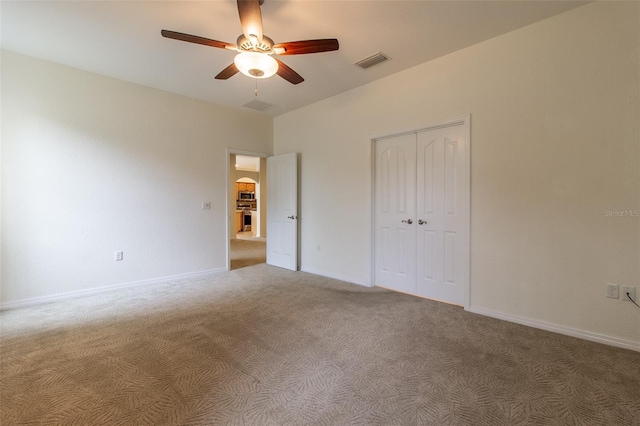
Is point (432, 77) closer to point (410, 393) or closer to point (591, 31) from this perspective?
point (591, 31)

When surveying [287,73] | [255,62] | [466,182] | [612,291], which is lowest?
[612,291]

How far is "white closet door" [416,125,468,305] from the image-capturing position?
10.3 feet

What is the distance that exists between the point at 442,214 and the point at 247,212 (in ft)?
29.4

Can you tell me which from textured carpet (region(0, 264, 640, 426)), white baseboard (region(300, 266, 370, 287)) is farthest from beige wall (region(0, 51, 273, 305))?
white baseboard (region(300, 266, 370, 287))

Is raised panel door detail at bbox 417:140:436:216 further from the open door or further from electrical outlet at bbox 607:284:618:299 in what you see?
the open door

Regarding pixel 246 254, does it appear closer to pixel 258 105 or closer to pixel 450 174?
pixel 258 105

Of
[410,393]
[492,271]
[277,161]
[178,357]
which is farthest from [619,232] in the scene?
[277,161]

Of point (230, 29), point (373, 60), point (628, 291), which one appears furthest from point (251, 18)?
point (628, 291)

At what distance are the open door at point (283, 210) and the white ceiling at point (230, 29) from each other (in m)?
1.80

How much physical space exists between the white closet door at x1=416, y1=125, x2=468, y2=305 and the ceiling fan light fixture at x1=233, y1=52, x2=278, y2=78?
2070 mm

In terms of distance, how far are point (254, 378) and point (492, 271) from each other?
249 cm

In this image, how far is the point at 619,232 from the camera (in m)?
2.27

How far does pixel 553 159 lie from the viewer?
254 cm

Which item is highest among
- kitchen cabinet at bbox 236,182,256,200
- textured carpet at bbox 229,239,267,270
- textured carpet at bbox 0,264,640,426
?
kitchen cabinet at bbox 236,182,256,200
